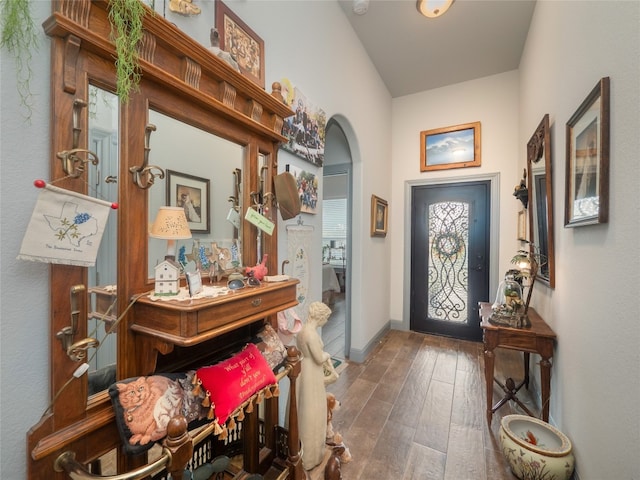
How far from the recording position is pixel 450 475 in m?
1.51

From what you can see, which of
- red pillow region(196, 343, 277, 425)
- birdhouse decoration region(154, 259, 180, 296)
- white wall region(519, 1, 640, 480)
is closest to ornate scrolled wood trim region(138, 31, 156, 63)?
birdhouse decoration region(154, 259, 180, 296)

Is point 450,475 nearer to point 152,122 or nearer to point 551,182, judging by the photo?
point 551,182

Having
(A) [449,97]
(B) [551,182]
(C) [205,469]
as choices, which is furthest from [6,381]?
(A) [449,97]

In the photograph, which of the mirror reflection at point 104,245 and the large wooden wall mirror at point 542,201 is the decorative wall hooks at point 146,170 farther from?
the large wooden wall mirror at point 542,201

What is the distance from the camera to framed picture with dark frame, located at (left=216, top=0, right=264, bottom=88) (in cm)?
120

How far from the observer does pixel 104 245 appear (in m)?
0.77

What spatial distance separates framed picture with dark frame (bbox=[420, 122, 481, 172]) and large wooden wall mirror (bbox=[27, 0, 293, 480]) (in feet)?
10.6

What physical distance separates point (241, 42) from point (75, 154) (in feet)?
3.24

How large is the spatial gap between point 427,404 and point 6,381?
2.40m

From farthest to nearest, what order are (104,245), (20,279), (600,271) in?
1. (600,271)
2. (104,245)
3. (20,279)

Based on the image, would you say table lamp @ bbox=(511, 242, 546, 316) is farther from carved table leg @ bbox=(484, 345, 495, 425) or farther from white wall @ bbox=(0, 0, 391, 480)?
white wall @ bbox=(0, 0, 391, 480)

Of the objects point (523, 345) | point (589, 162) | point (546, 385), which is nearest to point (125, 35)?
point (589, 162)

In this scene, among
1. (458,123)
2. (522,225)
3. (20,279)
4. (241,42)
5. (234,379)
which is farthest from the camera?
(458,123)

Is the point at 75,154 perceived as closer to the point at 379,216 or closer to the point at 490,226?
the point at 379,216
